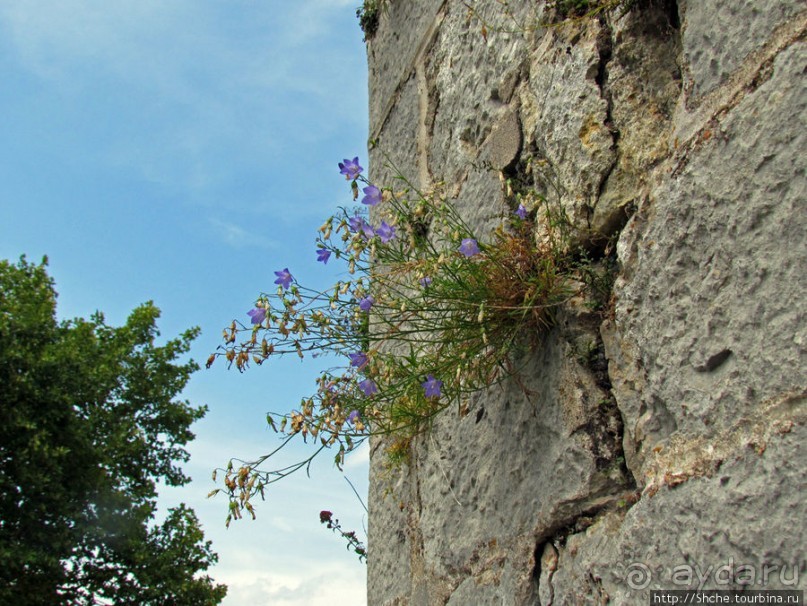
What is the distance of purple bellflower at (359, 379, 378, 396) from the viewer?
1921mm

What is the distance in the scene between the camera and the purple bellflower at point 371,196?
2008 mm

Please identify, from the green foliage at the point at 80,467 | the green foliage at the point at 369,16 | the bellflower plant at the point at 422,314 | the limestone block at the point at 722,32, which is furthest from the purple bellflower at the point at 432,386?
the green foliage at the point at 80,467

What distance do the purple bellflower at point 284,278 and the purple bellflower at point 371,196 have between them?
27 cm

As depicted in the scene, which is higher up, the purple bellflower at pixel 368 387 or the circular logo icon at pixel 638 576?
the purple bellflower at pixel 368 387

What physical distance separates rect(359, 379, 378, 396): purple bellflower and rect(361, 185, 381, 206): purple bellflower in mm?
462

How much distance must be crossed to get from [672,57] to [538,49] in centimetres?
38

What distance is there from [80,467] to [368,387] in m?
10.1

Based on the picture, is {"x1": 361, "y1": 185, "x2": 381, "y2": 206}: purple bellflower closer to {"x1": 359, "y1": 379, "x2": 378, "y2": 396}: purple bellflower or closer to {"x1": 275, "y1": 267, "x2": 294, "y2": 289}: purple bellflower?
{"x1": 275, "y1": 267, "x2": 294, "y2": 289}: purple bellflower

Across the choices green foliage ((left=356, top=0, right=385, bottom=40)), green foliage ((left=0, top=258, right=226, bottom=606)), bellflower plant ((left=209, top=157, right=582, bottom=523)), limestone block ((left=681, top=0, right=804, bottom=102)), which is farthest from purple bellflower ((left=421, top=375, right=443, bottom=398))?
green foliage ((left=0, top=258, right=226, bottom=606))

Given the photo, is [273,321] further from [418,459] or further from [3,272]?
[3,272]

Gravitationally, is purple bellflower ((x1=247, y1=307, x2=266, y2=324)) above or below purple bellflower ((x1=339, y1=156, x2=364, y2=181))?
below

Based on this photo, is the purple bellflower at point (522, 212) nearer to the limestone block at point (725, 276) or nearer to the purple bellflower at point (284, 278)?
the limestone block at point (725, 276)

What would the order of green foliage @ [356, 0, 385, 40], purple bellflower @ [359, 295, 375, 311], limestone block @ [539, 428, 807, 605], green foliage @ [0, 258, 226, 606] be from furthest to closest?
green foliage @ [0, 258, 226, 606] → green foliage @ [356, 0, 385, 40] → purple bellflower @ [359, 295, 375, 311] → limestone block @ [539, 428, 807, 605]

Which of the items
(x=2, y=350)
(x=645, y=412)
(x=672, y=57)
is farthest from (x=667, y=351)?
(x=2, y=350)
